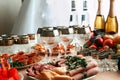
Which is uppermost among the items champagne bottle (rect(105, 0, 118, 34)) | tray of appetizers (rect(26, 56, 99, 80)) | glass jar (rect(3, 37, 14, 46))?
champagne bottle (rect(105, 0, 118, 34))

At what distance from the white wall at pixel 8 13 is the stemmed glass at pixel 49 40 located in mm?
954

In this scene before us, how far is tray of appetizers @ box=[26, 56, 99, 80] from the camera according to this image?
85 cm

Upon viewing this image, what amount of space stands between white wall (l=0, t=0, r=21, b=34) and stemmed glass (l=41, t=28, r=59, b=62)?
0.95 metres

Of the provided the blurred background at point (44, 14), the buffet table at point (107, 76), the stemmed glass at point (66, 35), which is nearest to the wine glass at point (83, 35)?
the stemmed glass at point (66, 35)

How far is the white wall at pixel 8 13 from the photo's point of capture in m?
2.17

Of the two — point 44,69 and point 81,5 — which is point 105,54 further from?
point 81,5

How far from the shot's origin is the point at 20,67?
41.5 inches

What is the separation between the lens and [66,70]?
0.89m

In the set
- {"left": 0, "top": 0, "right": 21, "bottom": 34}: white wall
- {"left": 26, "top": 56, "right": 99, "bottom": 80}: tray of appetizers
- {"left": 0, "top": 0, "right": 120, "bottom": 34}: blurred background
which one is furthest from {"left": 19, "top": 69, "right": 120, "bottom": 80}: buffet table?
{"left": 0, "top": 0, "right": 21, "bottom": 34}: white wall

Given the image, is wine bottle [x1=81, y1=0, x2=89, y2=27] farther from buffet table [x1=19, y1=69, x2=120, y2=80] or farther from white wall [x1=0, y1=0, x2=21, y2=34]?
buffet table [x1=19, y1=69, x2=120, y2=80]

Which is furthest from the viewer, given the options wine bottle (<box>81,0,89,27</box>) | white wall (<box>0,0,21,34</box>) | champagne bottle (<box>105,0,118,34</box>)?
white wall (<box>0,0,21,34</box>)

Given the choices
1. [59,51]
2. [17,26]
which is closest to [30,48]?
[59,51]

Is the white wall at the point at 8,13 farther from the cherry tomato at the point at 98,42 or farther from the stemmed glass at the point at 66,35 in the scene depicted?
the cherry tomato at the point at 98,42

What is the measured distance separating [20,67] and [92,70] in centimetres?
30
